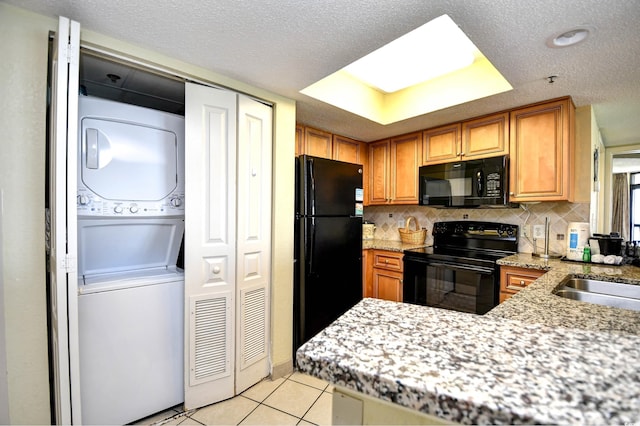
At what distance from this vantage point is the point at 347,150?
3.42 meters

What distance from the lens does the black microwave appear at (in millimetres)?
2553

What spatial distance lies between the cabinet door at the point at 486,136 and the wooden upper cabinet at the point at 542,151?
0.06 meters

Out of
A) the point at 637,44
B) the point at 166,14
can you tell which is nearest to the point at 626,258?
the point at 637,44

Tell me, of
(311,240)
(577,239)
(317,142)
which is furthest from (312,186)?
(577,239)

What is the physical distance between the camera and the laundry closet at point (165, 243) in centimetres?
163

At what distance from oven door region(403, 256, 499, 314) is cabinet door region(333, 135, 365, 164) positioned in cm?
131

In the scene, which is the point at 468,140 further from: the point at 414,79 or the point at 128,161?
the point at 128,161

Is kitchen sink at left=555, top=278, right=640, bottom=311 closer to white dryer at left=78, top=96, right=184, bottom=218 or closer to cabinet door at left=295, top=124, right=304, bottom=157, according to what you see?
cabinet door at left=295, top=124, right=304, bottom=157

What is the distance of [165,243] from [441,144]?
8.76 ft

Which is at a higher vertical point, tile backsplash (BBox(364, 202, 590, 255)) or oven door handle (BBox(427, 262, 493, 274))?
tile backsplash (BBox(364, 202, 590, 255))

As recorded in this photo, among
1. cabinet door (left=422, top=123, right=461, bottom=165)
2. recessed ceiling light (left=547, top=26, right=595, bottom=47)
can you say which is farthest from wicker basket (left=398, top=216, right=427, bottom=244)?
recessed ceiling light (left=547, top=26, right=595, bottom=47)

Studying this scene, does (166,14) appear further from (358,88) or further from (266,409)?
(266,409)

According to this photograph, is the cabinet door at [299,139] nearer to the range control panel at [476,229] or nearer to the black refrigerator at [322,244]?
the black refrigerator at [322,244]

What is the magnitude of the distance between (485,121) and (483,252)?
4.12ft
